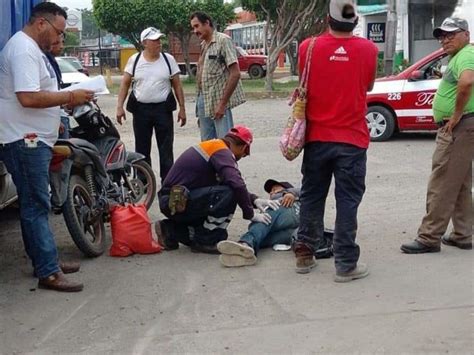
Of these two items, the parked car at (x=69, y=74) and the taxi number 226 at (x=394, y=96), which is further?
the parked car at (x=69, y=74)

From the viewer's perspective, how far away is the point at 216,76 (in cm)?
780

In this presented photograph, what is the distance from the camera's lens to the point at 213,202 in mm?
5852

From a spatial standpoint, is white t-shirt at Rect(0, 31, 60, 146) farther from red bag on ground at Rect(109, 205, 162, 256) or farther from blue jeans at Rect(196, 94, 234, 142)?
blue jeans at Rect(196, 94, 234, 142)

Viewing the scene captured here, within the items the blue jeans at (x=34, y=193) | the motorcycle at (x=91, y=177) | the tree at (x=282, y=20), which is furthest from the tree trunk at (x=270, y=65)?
the blue jeans at (x=34, y=193)

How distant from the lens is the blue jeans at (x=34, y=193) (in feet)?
16.1

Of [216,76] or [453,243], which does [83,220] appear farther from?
[453,243]

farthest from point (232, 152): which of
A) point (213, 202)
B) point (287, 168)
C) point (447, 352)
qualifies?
point (287, 168)

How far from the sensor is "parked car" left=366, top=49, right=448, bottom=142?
11922 millimetres

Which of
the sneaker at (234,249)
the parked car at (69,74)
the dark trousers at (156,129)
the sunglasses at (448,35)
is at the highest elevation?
the sunglasses at (448,35)

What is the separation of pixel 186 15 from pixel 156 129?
94.4 ft

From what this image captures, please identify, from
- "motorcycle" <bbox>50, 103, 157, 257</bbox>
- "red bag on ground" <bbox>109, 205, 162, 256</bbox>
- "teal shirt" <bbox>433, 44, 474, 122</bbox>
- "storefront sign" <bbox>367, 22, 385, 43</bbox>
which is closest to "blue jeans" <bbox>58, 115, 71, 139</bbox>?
"motorcycle" <bbox>50, 103, 157, 257</bbox>

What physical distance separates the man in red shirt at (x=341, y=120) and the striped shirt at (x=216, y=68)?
260cm

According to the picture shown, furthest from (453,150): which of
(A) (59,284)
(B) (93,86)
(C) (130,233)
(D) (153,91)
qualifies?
(D) (153,91)

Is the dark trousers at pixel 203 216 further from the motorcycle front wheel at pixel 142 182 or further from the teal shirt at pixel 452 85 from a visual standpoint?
the teal shirt at pixel 452 85
